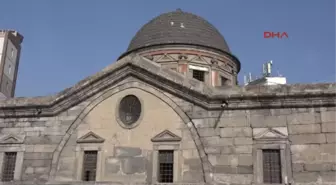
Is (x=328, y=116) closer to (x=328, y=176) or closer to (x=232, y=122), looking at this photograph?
(x=328, y=176)

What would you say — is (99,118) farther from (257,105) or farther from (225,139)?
(257,105)

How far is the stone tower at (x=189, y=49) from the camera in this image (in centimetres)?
2453

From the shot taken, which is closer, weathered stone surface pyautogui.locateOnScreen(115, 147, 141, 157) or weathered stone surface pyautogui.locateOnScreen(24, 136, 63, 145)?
weathered stone surface pyautogui.locateOnScreen(115, 147, 141, 157)

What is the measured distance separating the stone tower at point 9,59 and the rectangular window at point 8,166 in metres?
41.7

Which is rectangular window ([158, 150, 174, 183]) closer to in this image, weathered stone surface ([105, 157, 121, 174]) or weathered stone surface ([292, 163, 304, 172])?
weathered stone surface ([105, 157, 121, 174])

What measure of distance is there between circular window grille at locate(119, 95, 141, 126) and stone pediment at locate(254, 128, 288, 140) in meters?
4.74

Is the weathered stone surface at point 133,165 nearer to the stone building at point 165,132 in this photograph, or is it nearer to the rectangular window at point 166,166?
the stone building at point 165,132

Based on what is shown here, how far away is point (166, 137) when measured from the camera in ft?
48.1

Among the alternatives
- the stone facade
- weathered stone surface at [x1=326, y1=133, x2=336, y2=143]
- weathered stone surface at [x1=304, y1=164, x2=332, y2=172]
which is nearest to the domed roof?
the stone facade

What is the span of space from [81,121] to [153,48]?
10.4m

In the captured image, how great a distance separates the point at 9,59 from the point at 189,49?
140 ft

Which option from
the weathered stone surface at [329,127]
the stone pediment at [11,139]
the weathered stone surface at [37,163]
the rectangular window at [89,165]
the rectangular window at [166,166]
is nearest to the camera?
the weathered stone surface at [329,127]

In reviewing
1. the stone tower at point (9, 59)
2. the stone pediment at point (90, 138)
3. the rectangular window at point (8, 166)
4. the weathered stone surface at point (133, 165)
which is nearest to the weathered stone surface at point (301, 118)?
the weathered stone surface at point (133, 165)

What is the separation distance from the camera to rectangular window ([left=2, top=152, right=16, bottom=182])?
16047 millimetres
